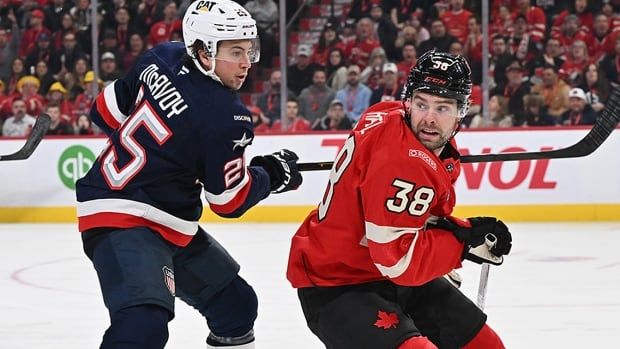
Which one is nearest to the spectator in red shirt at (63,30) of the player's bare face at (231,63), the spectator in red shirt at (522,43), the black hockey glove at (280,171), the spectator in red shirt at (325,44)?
the spectator in red shirt at (325,44)

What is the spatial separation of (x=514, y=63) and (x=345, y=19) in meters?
1.51

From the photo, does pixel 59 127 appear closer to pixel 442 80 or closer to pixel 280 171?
pixel 280 171

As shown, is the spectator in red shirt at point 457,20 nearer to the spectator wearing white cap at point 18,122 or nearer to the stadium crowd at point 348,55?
the stadium crowd at point 348,55

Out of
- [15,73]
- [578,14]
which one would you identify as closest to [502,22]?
[578,14]

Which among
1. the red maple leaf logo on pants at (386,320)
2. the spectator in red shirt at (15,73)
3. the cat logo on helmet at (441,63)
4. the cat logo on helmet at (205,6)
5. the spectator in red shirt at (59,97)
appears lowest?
the spectator in red shirt at (59,97)

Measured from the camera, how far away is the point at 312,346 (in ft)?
14.9

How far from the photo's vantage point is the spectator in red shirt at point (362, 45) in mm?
9875

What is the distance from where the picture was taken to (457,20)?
31.6ft

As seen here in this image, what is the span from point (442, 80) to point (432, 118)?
99 mm

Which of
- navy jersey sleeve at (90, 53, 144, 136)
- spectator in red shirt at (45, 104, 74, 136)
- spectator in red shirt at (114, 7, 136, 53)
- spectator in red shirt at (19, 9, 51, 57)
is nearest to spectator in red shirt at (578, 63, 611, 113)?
spectator in red shirt at (114, 7, 136, 53)

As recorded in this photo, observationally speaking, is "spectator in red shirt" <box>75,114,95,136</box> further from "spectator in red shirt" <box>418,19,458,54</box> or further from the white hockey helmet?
the white hockey helmet

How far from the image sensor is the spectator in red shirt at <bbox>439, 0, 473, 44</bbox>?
9.55 metres

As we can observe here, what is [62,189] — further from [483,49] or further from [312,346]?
[312,346]

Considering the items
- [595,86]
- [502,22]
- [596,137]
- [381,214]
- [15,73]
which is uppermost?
[381,214]
